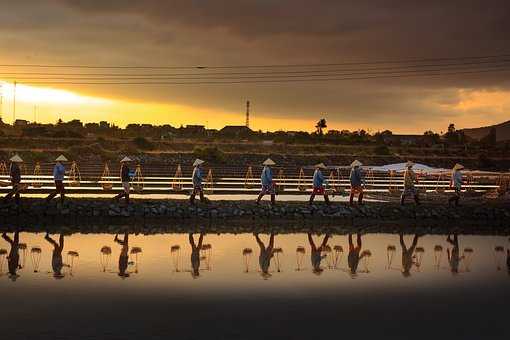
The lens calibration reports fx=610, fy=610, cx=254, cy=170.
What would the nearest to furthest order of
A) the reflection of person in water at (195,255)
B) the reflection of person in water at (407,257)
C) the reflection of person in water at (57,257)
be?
the reflection of person in water at (57,257)
the reflection of person in water at (195,255)
the reflection of person in water at (407,257)

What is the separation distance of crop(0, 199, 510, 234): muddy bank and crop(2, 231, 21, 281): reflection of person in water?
92.0 inches

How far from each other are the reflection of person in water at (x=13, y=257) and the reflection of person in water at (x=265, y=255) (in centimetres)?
537

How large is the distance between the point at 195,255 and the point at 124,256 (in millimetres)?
1785

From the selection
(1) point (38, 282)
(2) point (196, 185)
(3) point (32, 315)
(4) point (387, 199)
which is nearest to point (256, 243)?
(2) point (196, 185)

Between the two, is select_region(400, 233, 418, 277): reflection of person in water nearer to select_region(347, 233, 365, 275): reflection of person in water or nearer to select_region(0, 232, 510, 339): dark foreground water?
select_region(0, 232, 510, 339): dark foreground water

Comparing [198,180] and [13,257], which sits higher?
[198,180]

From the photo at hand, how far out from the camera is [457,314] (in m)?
11.1

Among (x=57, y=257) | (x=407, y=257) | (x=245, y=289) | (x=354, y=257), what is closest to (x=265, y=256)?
(x=354, y=257)

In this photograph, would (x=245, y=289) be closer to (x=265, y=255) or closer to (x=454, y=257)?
(x=265, y=255)

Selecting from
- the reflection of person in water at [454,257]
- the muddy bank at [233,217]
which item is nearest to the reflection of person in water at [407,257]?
the reflection of person in water at [454,257]

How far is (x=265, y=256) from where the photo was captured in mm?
15789

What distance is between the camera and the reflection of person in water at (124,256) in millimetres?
13564

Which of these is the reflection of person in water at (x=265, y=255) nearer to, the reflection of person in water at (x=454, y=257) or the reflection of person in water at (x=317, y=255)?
the reflection of person in water at (x=317, y=255)

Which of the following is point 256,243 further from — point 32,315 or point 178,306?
point 32,315
